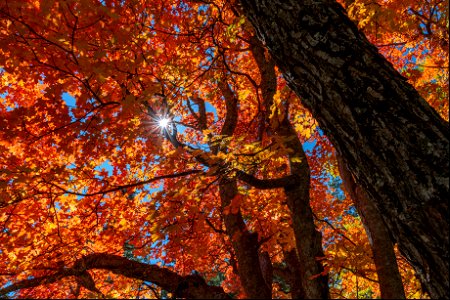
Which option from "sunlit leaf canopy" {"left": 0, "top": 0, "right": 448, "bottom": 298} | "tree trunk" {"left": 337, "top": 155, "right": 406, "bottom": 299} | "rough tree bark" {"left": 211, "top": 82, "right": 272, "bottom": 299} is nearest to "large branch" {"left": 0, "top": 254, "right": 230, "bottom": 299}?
"sunlit leaf canopy" {"left": 0, "top": 0, "right": 448, "bottom": 298}

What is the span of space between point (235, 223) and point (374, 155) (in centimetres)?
417

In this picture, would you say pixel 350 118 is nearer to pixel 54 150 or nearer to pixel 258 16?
pixel 258 16

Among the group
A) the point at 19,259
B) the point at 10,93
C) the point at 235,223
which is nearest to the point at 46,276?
the point at 19,259

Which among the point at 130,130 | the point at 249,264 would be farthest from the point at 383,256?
the point at 130,130

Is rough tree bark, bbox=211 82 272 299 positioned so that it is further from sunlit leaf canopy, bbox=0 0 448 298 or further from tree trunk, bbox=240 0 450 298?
tree trunk, bbox=240 0 450 298

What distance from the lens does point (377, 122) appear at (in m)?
1.76

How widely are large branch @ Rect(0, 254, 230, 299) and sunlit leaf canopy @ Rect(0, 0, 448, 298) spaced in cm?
24

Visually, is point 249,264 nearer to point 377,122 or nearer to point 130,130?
point 130,130

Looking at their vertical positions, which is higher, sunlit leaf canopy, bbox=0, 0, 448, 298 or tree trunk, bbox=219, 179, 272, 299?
sunlit leaf canopy, bbox=0, 0, 448, 298

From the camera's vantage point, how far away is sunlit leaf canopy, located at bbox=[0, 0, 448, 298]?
3818 millimetres

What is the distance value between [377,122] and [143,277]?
333cm

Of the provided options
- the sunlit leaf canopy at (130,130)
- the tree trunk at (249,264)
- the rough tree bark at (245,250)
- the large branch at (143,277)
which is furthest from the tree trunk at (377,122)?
the tree trunk at (249,264)

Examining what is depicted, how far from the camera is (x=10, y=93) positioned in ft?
25.2

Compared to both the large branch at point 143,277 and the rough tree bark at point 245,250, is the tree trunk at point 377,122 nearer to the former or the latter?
the large branch at point 143,277
